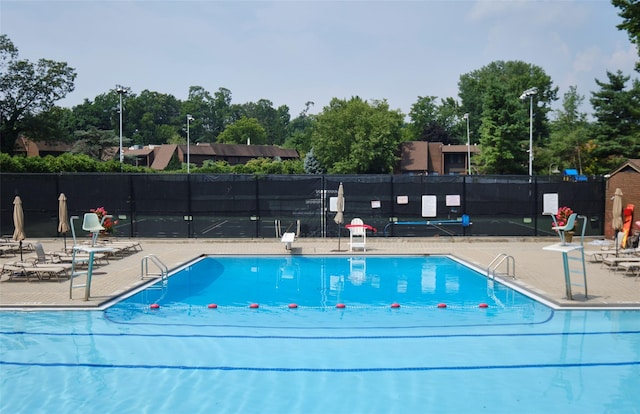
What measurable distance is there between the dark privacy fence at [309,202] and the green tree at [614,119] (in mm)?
18078

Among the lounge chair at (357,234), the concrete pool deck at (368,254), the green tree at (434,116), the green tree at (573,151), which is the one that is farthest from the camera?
the green tree at (434,116)

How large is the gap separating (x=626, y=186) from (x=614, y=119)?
20.4 metres

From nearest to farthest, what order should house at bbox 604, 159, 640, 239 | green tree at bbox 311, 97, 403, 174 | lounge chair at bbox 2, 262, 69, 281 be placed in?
lounge chair at bbox 2, 262, 69, 281 → house at bbox 604, 159, 640, 239 → green tree at bbox 311, 97, 403, 174

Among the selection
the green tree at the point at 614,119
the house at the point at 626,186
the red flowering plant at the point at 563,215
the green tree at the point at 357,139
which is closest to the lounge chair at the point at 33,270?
the red flowering plant at the point at 563,215

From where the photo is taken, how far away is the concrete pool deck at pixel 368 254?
11.8 m

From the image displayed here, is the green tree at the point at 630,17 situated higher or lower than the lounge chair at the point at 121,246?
higher

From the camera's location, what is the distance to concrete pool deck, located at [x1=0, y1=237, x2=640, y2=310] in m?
11.8

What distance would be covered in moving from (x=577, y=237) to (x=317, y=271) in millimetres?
11858

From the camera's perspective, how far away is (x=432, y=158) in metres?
71.1

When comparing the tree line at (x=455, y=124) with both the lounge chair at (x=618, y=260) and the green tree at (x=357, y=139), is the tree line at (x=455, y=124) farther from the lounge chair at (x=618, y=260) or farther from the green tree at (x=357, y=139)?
the lounge chair at (x=618, y=260)

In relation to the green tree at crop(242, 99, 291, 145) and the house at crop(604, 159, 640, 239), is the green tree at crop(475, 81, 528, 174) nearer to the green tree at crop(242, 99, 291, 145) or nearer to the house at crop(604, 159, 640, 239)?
the house at crop(604, 159, 640, 239)

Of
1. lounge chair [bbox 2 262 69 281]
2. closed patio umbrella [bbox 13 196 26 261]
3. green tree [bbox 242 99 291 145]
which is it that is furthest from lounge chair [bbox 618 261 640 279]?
green tree [bbox 242 99 291 145]

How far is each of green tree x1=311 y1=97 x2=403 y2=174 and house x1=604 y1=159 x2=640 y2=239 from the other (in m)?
39.0

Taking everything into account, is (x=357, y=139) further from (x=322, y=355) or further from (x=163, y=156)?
(x=322, y=355)
